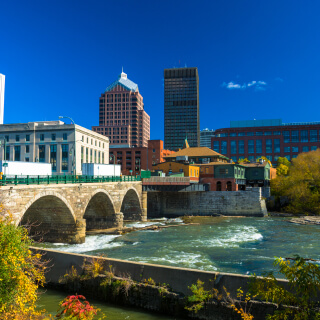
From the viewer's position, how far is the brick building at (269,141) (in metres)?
124

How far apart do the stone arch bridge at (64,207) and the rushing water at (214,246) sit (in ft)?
7.05

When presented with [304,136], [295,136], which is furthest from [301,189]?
[304,136]

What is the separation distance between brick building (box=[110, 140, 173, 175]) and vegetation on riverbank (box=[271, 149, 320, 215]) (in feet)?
197

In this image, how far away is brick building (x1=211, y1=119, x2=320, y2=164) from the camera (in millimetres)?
124375

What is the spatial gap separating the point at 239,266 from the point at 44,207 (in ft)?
72.1

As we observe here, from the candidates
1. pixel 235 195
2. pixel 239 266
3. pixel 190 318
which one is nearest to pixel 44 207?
pixel 239 266

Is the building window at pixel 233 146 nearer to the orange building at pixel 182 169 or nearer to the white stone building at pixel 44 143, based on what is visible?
the orange building at pixel 182 169

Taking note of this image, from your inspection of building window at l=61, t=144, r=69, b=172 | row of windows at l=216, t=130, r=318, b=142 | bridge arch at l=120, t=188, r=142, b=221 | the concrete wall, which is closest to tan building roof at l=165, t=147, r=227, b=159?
the concrete wall

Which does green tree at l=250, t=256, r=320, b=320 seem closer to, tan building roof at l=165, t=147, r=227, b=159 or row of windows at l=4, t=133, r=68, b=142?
tan building roof at l=165, t=147, r=227, b=159

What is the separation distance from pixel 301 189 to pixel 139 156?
79225 millimetres

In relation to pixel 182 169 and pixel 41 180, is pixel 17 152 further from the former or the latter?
pixel 41 180

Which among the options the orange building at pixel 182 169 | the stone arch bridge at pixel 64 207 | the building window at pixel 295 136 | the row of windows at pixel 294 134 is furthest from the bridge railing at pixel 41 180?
the building window at pixel 295 136

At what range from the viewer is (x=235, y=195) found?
6278 cm

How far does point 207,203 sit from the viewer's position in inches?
2525
